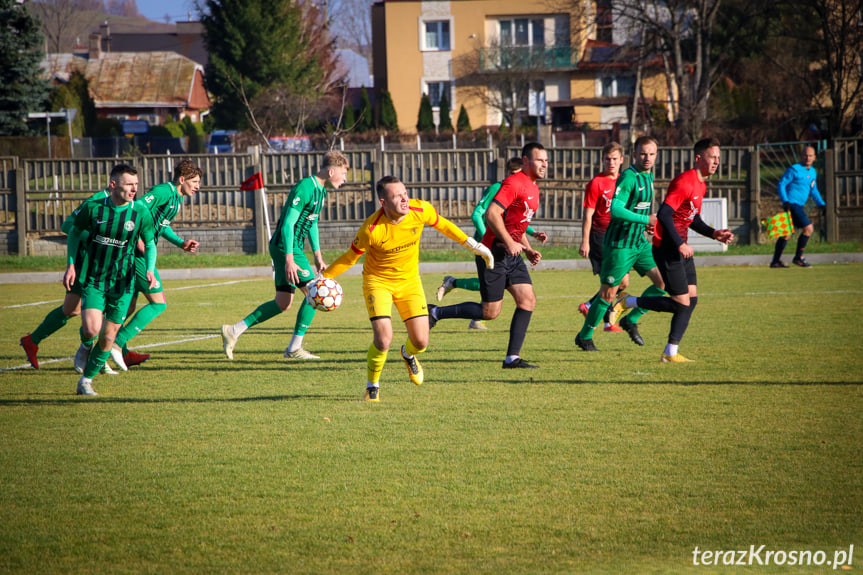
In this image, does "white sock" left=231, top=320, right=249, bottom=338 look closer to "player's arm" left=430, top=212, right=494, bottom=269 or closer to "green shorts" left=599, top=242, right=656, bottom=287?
"player's arm" left=430, top=212, right=494, bottom=269

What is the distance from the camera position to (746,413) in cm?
672

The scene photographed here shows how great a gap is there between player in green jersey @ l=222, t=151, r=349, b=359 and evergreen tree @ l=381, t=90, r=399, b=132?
39.2 m

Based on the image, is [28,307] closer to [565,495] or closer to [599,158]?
[565,495]

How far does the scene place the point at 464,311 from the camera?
920 cm

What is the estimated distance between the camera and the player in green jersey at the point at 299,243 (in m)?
9.02

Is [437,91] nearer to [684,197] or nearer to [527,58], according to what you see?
[527,58]

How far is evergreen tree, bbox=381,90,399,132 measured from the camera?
48.2 metres

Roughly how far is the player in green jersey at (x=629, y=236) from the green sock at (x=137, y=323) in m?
4.56

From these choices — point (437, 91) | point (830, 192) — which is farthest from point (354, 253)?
point (437, 91)

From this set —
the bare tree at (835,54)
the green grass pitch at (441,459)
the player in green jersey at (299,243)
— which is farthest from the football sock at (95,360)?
the bare tree at (835,54)

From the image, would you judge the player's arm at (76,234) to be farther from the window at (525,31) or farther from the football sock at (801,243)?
the window at (525,31)

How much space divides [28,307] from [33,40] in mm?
28891

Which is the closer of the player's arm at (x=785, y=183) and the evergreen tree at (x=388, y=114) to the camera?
the player's arm at (x=785, y=183)

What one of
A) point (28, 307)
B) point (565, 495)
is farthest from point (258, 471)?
point (28, 307)
